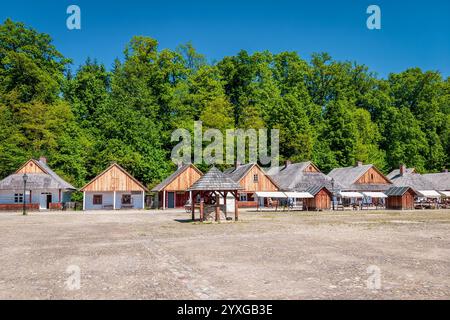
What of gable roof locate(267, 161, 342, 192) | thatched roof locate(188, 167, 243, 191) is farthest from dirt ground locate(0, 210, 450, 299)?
gable roof locate(267, 161, 342, 192)

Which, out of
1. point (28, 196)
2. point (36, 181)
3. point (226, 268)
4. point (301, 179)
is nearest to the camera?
point (226, 268)

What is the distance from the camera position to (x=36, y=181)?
162 feet

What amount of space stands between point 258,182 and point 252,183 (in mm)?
892

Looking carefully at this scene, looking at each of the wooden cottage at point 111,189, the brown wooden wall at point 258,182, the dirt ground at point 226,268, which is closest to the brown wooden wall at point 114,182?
the wooden cottage at point 111,189

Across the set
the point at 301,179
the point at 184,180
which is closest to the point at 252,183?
the point at 301,179

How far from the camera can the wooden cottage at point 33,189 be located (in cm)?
4828

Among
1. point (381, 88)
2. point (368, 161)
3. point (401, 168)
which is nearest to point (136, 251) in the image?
point (401, 168)

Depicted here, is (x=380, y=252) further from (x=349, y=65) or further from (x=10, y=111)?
(x=349, y=65)

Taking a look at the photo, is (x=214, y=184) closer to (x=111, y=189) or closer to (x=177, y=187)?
(x=177, y=187)

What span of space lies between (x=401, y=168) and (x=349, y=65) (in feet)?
97.0

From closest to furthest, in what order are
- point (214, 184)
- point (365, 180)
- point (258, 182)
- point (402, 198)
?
point (214, 184), point (402, 198), point (258, 182), point (365, 180)

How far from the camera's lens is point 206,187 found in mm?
28344

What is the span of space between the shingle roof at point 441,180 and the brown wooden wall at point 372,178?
10171mm

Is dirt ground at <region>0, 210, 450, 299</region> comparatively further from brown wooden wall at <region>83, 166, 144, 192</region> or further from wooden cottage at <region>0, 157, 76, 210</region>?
brown wooden wall at <region>83, 166, 144, 192</region>
